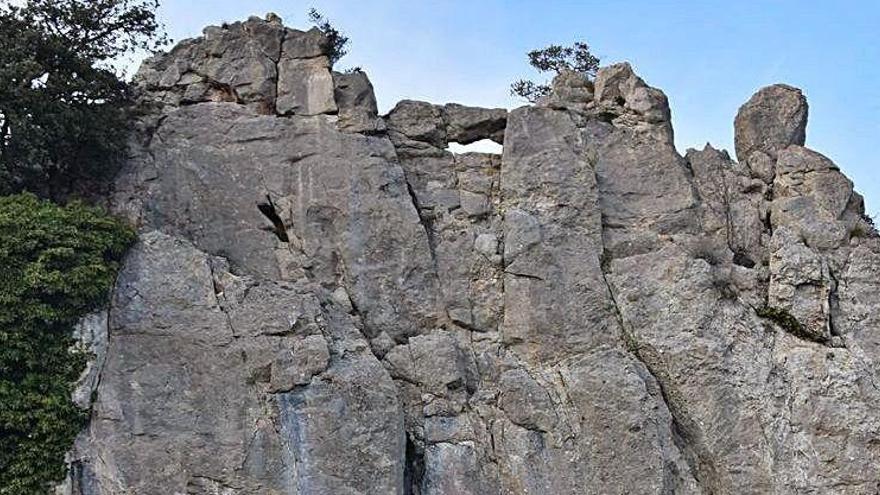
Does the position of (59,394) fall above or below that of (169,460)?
above

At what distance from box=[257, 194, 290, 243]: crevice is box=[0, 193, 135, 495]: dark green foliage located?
370cm

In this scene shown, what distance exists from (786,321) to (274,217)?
39.1 ft

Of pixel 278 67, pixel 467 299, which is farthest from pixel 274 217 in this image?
pixel 467 299

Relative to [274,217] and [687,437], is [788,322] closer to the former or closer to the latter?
[687,437]

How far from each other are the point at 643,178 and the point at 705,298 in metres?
3.78

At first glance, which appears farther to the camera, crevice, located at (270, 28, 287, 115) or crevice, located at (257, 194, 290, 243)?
crevice, located at (270, 28, 287, 115)

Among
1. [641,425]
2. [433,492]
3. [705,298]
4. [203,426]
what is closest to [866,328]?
[705,298]

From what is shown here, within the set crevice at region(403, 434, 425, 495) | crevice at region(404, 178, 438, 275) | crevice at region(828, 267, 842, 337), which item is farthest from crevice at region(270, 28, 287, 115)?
crevice at region(828, 267, 842, 337)

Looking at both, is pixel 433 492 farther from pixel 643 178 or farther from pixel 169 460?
pixel 643 178

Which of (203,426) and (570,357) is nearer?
(203,426)

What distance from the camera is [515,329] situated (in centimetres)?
2302

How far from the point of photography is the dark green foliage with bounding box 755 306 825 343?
22.9 meters

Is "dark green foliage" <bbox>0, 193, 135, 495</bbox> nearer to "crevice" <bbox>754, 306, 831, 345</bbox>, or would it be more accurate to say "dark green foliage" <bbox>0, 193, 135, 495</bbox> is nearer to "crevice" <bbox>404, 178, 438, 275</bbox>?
"crevice" <bbox>404, 178, 438, 275</bbox>

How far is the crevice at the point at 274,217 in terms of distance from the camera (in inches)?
947
